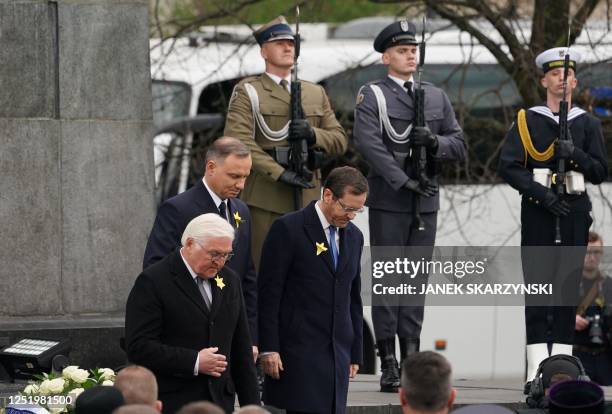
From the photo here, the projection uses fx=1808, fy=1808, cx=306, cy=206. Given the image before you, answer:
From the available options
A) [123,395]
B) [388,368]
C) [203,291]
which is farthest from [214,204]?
[123,395]

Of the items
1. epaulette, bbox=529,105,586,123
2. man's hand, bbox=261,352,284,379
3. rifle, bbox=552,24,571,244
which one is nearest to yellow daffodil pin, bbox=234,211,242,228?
man's hand, bbox=261,352,284,379

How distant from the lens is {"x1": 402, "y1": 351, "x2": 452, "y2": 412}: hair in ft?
23.0

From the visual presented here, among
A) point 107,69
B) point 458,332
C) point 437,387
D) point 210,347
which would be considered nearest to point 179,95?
point 458,332

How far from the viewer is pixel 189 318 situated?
8766mm

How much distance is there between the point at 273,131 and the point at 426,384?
476 centimetres

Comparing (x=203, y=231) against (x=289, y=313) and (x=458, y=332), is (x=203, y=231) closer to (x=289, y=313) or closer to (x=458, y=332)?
(x=289, y=313)

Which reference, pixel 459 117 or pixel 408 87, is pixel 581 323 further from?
pixel 459 117

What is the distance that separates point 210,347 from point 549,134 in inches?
148

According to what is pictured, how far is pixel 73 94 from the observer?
1147 cm

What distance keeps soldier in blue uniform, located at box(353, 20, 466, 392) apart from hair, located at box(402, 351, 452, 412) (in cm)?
413

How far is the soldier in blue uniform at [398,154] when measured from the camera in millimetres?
11398

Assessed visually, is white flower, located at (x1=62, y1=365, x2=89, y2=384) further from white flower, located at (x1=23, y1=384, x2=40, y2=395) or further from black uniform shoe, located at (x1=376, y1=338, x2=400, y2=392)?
black uniform shoe, located at (x1=376, y1=338, x2=400, y2=392)

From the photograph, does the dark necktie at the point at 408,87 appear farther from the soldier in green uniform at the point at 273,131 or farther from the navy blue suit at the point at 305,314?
the navy blue suit at the point at 305,314

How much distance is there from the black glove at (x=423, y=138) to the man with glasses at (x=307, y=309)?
5.44 feet
